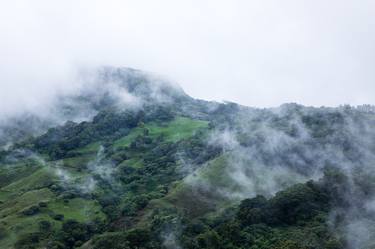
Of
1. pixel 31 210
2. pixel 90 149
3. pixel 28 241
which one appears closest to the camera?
pixel 28 241

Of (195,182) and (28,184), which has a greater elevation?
(195,182)

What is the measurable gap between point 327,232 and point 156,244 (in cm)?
2637

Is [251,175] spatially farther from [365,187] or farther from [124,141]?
[124,141]

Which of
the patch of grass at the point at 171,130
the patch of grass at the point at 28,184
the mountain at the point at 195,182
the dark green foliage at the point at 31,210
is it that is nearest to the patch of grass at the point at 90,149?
the mountain at the point at 195,182

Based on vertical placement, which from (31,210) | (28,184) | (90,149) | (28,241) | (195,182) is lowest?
(28,184)

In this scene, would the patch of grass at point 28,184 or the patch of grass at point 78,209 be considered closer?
the patch of grass at point 78,209

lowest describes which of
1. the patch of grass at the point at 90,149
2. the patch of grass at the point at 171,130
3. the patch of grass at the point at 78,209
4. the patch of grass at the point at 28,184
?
the patch of grass at the point at 28,184

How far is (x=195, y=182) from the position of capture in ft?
377

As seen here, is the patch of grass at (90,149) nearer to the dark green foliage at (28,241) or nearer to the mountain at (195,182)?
the mountain at (195,182)

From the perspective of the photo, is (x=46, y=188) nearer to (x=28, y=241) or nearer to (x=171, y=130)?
(x=28, y=241)

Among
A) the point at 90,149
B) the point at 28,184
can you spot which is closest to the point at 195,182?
the point at 28,184

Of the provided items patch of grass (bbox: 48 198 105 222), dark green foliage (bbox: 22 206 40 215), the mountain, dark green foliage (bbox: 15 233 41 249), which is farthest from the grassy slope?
dark green foliage (bbox: 15 233 41 249)

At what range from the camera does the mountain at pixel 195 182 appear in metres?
88.6

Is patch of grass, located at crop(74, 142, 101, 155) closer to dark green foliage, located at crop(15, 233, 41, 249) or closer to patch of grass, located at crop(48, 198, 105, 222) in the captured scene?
patch of grass, located at crop(48, 198, 105, 222)
